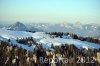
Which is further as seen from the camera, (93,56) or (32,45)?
(32,45)

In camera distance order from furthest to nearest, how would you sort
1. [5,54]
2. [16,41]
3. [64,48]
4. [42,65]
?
[16,41] < [64,48] < [5,54] < [42,65]

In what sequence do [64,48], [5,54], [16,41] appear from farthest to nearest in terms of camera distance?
[16,41] < [64,48] < [5,54]

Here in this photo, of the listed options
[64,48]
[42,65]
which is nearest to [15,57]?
[42,65]

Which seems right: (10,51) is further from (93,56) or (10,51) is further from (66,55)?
(93,56)

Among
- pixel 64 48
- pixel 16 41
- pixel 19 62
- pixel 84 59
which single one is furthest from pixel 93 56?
pixel 16 41

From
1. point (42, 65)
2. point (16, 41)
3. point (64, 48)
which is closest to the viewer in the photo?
point (42, 65)

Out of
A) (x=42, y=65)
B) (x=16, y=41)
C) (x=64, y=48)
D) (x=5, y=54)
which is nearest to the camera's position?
(x=42, y=65)

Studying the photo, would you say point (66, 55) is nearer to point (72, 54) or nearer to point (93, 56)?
point (72, 54)

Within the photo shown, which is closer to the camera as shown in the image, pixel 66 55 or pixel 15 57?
pixel 15 57
